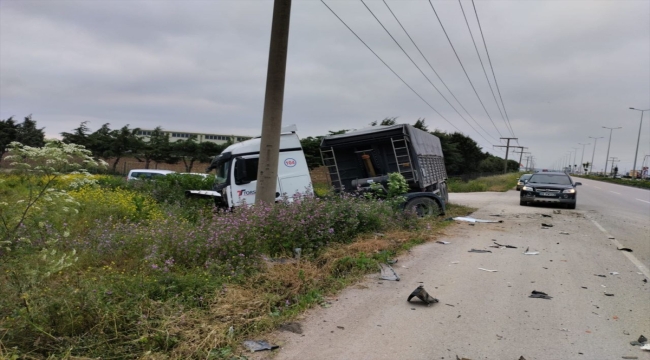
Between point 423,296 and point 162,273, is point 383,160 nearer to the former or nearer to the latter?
point 423,296

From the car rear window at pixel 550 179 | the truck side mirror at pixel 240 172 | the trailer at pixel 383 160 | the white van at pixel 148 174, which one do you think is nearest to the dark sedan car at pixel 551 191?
the car rear window at pixel 550 179

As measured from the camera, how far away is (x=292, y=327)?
4207 mm

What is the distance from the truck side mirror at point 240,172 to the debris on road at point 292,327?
747 cm

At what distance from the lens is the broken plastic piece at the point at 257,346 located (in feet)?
12.2

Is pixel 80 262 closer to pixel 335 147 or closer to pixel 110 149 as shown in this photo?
pixel 335 147

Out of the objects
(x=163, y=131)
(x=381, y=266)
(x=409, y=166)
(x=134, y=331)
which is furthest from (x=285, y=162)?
(x=163, y=131)

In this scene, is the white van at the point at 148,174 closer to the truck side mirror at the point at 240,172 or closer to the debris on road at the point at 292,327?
the truck side mirror at the point at 240,172

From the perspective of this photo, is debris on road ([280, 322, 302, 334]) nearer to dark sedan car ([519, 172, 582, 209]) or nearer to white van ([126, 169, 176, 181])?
white van ([126, 169, 176, 181])

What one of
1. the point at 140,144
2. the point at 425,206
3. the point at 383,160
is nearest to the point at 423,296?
the point at 425,206

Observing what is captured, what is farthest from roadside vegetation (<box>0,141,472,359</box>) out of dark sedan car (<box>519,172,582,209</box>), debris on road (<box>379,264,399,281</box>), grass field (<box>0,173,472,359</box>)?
dark sedan car (<box>519,172,582,209</box>)

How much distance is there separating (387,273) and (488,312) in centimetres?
171

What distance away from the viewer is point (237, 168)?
11.4 metres

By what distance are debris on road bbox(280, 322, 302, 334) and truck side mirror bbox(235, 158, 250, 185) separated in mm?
7473

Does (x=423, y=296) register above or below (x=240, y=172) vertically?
below
